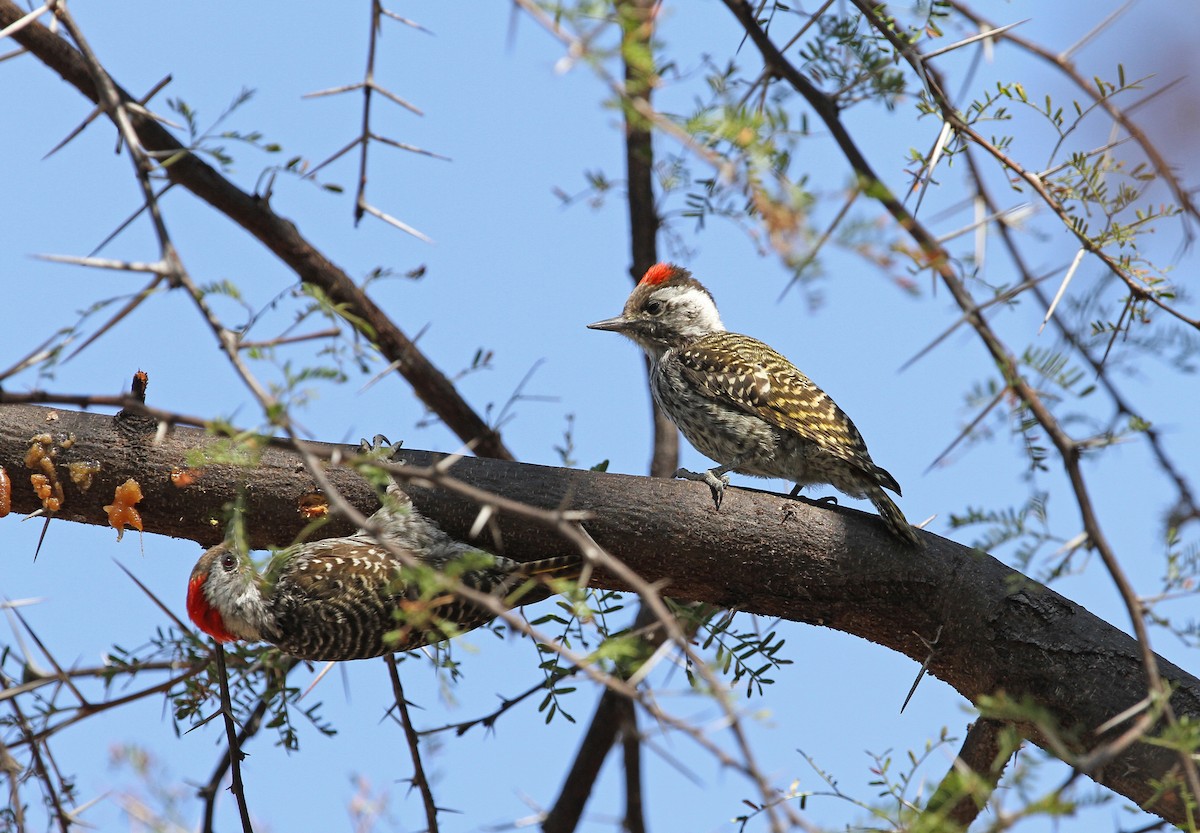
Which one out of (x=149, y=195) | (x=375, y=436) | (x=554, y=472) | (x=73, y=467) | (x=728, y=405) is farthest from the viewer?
(x=728, y=405)

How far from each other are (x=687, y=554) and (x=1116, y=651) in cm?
131

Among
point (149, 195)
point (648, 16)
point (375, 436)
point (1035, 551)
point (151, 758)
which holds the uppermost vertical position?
point (375, 436)

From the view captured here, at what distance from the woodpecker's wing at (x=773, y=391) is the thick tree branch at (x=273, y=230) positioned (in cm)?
98

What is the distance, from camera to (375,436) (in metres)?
4.38

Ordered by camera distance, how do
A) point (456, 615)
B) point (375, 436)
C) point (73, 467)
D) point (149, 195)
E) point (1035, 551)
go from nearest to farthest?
1. point (149, 195)
2. point (1035, 551)
3. point (73, 467)
4. point (456, 615)
5. point (375, 436)

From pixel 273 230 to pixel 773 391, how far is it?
2.17 metres

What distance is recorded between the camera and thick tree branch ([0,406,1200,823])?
3523mm

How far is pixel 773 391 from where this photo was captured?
493 cm

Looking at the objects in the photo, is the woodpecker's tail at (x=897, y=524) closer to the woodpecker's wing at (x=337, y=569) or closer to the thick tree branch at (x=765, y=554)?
the thick tree branch at (x=765, y=554)

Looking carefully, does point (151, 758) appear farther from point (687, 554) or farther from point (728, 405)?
point (728, 405)

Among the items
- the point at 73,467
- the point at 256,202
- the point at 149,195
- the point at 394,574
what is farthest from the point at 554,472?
the point at 256,202

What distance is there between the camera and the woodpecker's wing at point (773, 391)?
463 centimetres

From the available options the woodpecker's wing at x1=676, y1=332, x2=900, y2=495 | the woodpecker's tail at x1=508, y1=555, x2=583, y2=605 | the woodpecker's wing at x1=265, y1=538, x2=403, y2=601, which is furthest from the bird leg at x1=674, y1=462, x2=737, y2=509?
the woodpecker's wing at x1=265, y1=538, x2=403, y2=601

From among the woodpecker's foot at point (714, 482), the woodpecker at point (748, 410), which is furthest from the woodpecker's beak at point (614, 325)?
the woodpecker's foot at point (714, 482)
